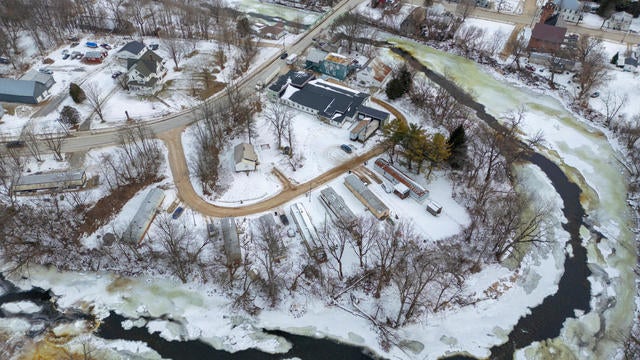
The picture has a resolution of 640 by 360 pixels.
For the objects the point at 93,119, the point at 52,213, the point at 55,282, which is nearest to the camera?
the point at 55,282

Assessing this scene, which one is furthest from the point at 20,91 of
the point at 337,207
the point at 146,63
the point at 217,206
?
the point at 337,207

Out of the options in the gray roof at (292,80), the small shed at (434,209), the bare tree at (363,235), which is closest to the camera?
the bare tree at (363,235)

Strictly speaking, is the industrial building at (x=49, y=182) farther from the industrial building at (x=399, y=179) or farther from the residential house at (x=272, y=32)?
the residential house at (x=272, y=32)

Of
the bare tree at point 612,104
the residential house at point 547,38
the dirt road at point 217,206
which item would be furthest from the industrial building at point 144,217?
the residential house at point 547,38

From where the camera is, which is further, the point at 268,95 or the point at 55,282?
the point at 268,95

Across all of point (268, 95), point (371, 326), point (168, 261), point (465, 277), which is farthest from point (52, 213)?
point (465, 277)

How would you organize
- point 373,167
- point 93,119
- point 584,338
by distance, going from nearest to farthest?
1. point 584,338
2. point 373,167
3. point 93,119

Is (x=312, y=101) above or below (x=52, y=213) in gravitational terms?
above

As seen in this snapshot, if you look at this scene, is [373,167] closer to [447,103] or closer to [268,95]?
[447,103]

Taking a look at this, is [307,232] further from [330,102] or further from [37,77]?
[37,77]
